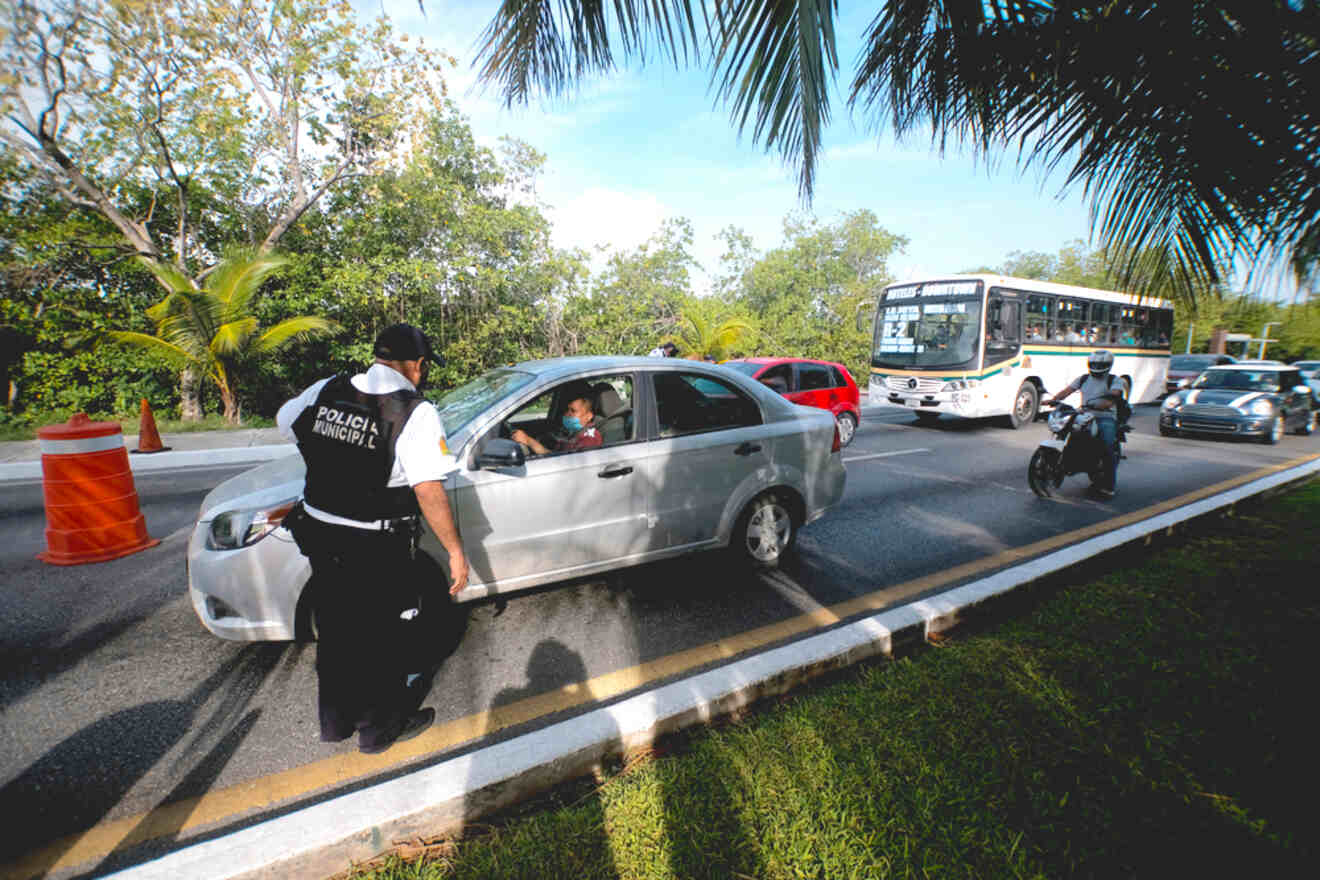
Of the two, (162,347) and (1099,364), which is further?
(162,347)

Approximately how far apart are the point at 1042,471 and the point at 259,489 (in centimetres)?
753

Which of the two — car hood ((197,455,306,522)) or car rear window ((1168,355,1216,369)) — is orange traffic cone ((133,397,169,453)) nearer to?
car hood ((197,455,306,522))

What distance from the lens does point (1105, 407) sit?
667 centimetres

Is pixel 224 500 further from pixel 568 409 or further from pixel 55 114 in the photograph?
pixel 55 114

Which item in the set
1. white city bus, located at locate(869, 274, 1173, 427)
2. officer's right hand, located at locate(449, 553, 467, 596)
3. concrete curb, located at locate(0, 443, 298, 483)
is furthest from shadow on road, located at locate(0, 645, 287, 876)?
white city bus, located at locate(869, 274, 1173, 427)

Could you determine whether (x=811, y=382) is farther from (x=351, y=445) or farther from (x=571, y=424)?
(x=351, y=445)

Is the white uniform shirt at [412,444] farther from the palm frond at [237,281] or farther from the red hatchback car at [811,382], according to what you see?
the palm frond at [237,281]

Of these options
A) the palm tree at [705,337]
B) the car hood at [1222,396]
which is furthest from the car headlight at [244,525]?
the palm tree at [705,337]

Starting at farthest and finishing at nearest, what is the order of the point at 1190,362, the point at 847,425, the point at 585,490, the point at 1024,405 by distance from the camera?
1. the point at 1190,362
2. the point at 1024,405
3. the point at 847,425
4. the point at 585,490

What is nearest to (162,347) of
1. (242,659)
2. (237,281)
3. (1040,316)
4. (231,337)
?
(231,337)

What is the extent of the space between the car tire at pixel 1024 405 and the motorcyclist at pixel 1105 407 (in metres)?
6.15

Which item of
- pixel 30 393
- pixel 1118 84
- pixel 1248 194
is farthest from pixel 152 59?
pixel 1248 194

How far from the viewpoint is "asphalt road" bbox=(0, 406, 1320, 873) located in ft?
7.43

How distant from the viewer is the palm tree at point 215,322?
10.4 metres
